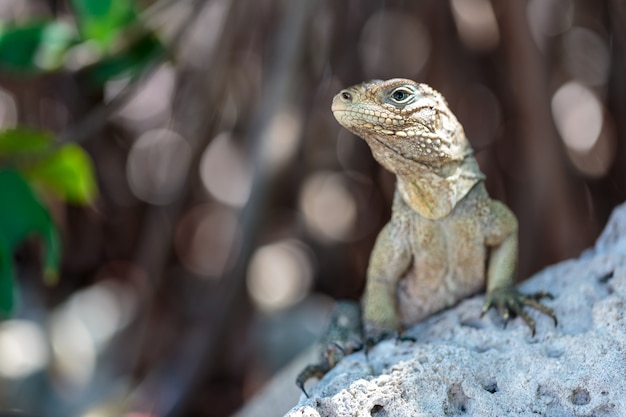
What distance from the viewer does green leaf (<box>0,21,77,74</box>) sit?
4.14m

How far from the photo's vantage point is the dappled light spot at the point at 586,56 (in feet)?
17.4

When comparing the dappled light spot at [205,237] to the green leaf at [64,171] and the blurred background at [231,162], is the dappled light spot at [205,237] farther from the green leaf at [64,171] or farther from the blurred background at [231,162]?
the green leaf at [64,171]

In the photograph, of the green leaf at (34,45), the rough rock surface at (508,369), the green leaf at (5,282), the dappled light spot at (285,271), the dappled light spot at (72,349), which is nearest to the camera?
the rough rock surface at (508,369)

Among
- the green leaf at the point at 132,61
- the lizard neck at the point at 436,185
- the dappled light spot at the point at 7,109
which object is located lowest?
the lizard neck at the point at 436,185

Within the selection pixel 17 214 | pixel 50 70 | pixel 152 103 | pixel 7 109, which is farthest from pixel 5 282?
pixel 152 103

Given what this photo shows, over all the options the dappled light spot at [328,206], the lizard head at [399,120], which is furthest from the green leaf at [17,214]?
the dappled light spot at [328,206]

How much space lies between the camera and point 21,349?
18.0 feet

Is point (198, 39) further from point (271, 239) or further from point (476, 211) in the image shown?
point (476, 211)

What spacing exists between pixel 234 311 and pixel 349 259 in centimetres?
135

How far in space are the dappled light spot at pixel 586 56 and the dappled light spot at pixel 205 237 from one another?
9.03 ft

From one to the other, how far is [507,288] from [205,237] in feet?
13.4

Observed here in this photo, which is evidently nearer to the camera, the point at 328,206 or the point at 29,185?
the point at 29,185

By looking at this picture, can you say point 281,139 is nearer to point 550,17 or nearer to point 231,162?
point 231,162

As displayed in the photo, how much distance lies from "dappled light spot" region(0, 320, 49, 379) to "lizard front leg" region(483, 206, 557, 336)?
146 inches
